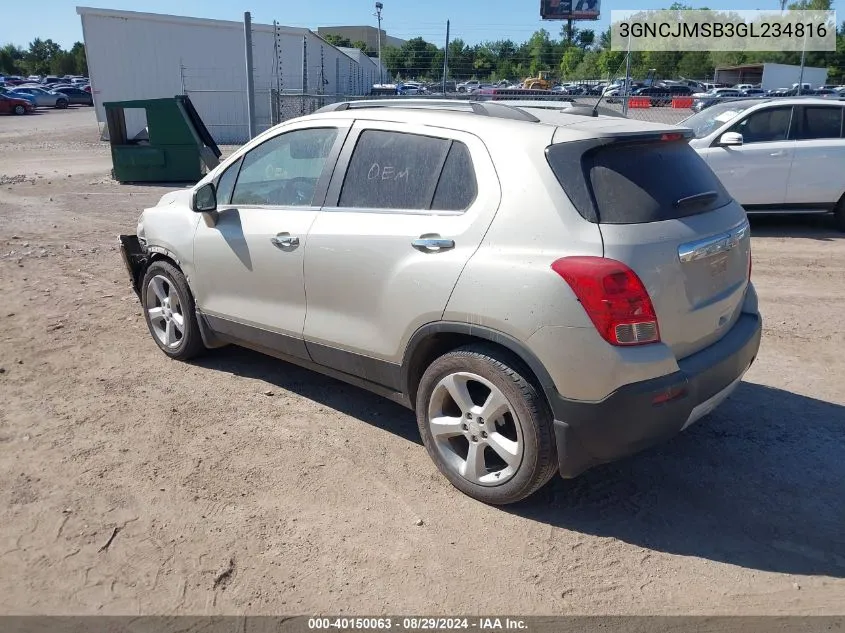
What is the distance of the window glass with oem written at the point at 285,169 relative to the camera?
4133 mm

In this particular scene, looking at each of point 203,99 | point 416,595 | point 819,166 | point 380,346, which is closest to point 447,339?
point 380,346

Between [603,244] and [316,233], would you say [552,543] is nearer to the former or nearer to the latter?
[603,244]

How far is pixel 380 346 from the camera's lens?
373 centimetres

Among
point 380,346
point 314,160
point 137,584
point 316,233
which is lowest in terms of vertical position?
point 137,584

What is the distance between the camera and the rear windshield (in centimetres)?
307

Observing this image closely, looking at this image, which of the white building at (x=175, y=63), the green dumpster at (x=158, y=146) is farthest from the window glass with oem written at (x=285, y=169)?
the white building at (x=175, y=63)

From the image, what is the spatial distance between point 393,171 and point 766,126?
7.64 metres

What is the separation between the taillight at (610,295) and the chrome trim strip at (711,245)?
1.07ft

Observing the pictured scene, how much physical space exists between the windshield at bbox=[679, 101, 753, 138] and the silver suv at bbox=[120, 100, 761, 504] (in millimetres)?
6693

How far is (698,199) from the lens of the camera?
11.1 feet

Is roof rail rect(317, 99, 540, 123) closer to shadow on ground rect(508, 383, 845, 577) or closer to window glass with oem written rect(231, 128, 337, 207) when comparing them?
window glass with oem written rect(231, 128, 337, 207)

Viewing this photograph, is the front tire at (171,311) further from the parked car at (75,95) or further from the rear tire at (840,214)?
the parked car at (75,95)

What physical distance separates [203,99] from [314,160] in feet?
81.0

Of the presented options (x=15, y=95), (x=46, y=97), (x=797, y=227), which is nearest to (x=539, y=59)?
(x=797, y=227)
